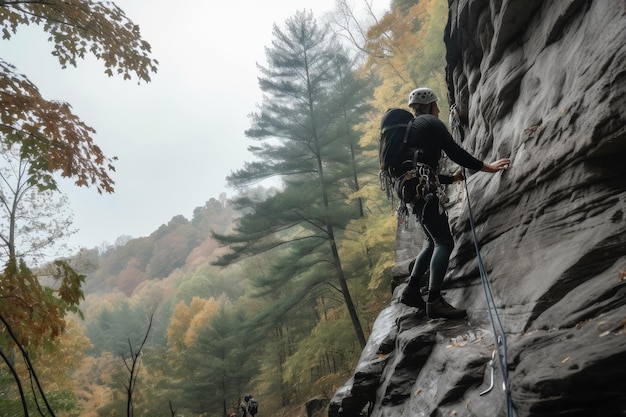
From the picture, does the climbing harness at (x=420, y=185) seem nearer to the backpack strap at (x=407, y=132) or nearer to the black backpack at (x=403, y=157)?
the black backpack at (x=403, y=157)

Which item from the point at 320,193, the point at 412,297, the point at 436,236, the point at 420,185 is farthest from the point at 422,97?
the point at 320,193

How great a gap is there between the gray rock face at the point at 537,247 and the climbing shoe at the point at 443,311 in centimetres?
8

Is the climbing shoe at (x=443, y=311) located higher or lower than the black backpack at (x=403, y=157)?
lower

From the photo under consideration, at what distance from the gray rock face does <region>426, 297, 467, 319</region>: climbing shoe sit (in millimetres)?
76

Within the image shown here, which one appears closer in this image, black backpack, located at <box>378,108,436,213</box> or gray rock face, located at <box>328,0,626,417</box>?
gray rock face, located at <box>328,0,626,417</box>

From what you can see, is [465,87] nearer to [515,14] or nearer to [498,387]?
[515,14]

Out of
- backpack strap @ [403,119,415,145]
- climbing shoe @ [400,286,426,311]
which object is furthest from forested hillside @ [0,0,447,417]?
backpack strap @ [403,119,415,145]

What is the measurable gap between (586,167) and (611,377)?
58.7 inches

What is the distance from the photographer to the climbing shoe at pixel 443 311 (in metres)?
3.72

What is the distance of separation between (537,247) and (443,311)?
115cm

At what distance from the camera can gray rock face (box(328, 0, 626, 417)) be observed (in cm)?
204

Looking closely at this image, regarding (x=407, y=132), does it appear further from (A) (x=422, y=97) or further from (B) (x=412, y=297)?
(B) (x=412, y=297)

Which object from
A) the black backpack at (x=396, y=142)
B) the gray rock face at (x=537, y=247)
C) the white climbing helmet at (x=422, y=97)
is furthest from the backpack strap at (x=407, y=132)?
the gray rock face at (x=537, y=247)

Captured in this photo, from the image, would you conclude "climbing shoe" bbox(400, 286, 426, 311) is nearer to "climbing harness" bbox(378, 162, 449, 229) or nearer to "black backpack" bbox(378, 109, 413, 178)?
"climbing harness" bbox(378, 162, 449, 229)
